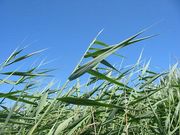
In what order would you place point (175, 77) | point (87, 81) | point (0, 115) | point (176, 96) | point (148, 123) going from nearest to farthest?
point (0, 115)
point (87, 81)
point (148, 123)
point (176, 96)
point (175, 77)

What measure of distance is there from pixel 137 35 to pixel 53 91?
3.22 feet

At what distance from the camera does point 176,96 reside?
2205mm

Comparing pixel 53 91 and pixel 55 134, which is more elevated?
pixel 53 91

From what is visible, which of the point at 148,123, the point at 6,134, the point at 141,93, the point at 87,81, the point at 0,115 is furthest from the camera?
the point at 141,93

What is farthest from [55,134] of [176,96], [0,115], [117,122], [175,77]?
[175,77]

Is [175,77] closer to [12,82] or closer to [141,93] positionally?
[141,93]

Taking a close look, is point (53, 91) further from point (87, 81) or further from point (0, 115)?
point (0, 115)

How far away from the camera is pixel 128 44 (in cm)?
120

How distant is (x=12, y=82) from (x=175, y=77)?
1354 mm

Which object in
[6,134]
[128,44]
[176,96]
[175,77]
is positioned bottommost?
[6,134]

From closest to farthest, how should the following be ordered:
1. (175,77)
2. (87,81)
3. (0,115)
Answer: (0,115), (87,81), (175,77)

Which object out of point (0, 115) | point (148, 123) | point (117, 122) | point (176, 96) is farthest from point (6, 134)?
point (176, 96)

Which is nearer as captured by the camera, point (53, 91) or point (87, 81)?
point (87, 81)

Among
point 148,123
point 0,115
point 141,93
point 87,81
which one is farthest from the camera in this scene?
point 141,93
